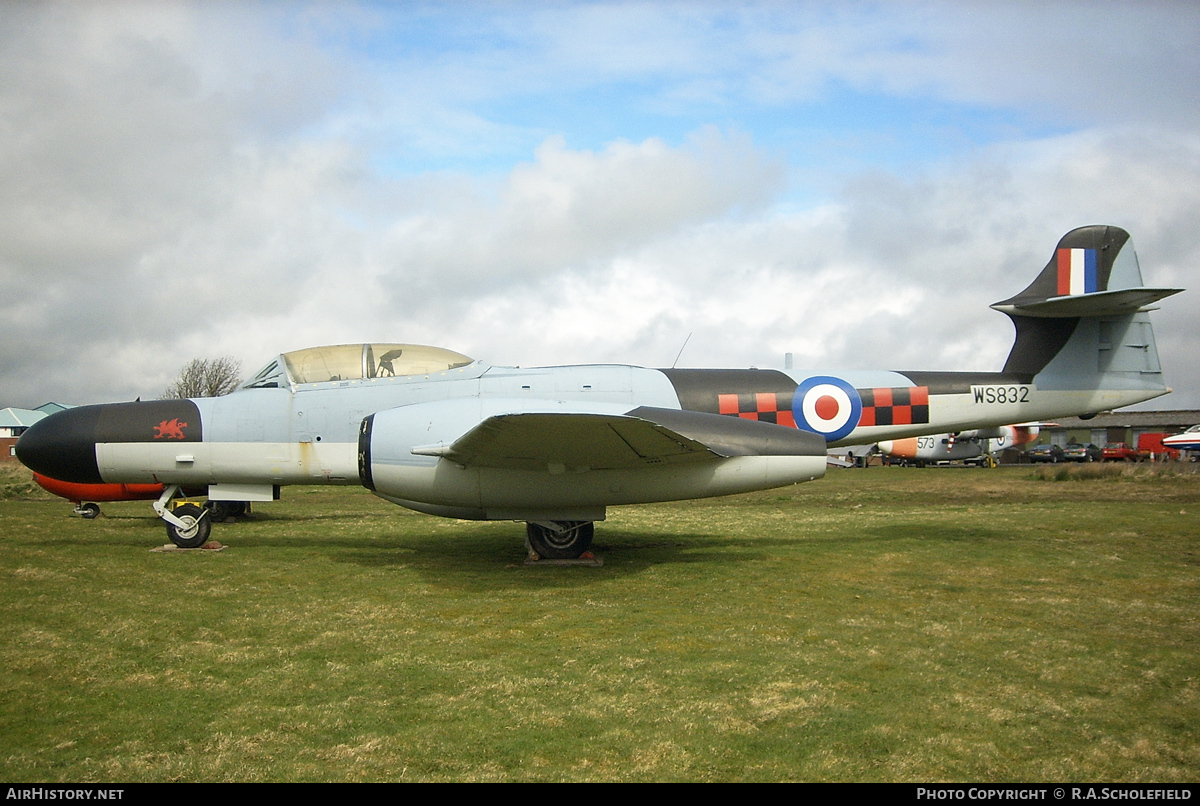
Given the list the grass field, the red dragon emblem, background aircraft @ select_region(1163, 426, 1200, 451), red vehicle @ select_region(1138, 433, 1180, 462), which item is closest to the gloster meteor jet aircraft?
the red dragon emblem

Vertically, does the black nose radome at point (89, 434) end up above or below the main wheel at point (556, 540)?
above

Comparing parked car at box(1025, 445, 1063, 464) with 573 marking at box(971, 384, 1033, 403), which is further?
parked car at box(1025, 445, 1063, 464)

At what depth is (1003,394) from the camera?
9781 mm

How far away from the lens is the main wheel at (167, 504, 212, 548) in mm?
9172

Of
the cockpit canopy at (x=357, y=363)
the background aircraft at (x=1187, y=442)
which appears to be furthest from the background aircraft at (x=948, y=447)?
the cockpit canopy at (x=357, y=363)

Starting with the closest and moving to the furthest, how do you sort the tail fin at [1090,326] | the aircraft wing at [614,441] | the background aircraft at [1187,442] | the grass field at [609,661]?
the grass field at [609,661] < the aircraft wing at [614,441] < the tail fin at [1090,326] < the background aircraft at [1187,442]

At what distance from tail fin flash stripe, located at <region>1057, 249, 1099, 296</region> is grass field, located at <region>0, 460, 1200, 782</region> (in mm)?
3243

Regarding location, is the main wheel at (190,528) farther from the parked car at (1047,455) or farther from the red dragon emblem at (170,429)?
the parked car at (1047,455)

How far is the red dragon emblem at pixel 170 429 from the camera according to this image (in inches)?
343

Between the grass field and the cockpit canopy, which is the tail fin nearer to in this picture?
the grass field

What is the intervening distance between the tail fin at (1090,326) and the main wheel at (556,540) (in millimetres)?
6275

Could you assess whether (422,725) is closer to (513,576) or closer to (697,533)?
(513,576)

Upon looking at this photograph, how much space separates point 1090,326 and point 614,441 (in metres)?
6.78
